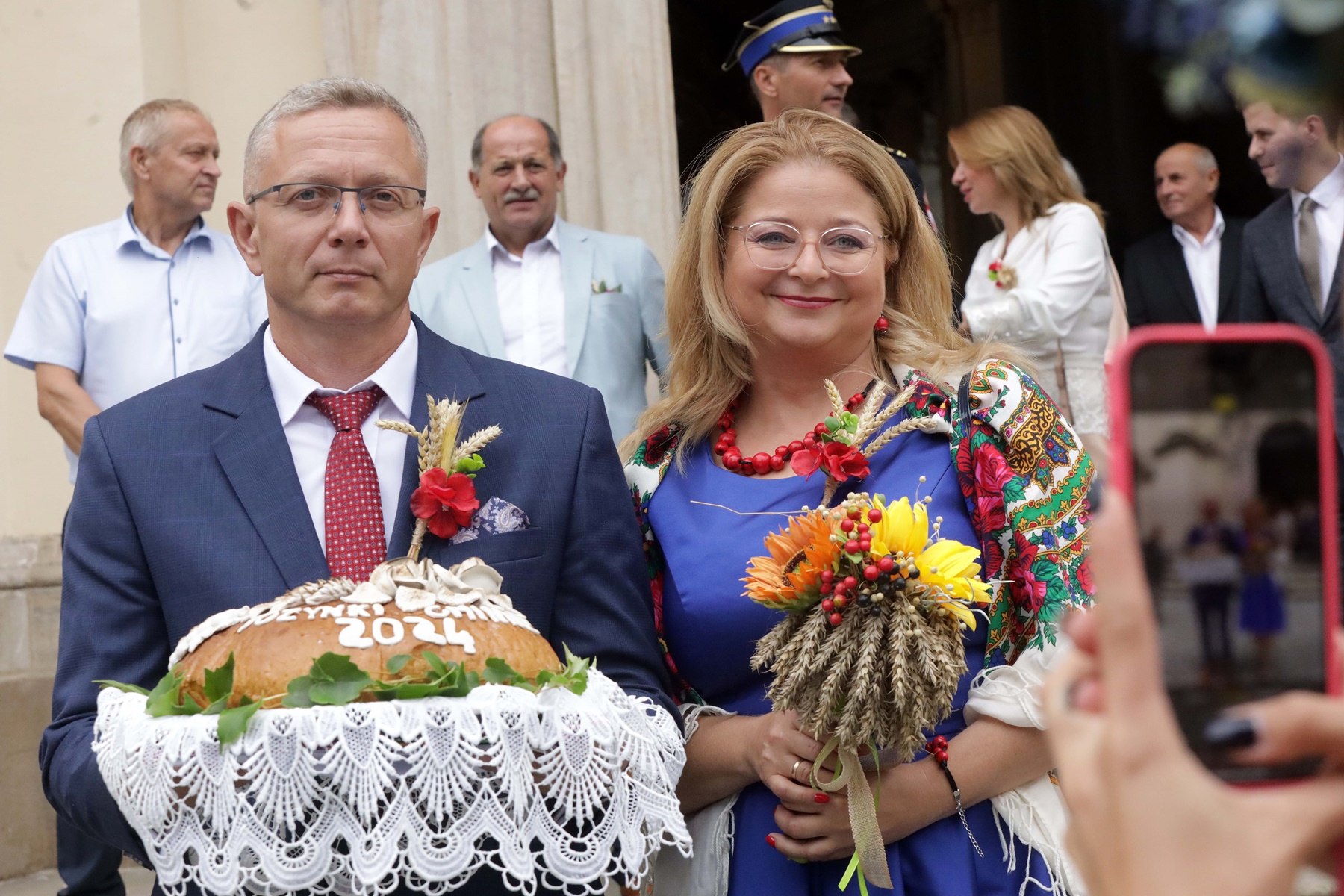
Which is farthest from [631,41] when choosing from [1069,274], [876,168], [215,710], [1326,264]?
[215,710]

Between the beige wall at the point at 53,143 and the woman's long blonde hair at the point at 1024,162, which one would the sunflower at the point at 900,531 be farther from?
the beige wall at the point at 53,143

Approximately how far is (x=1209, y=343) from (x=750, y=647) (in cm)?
183

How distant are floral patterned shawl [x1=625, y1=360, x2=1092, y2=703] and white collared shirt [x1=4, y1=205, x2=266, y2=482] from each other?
3234 millimetres

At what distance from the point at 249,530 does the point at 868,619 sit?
991 mm

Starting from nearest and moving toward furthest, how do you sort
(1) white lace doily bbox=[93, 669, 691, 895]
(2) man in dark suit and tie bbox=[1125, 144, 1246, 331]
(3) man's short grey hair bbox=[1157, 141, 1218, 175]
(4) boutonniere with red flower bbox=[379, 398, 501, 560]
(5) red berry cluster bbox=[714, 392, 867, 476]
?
(1) white lace doily bbox=[93, 669, 691, 895]
(4) boutonniere with red flower bbox=[379, 398, 501, 560]
(5) red berry cluster bbox=[714, 392, 867, 476]
(2) man in dark suit and tie bbox=[1125, 144, 1246, 331]
(3) man's short grey hair bbox=[1157, 141, 1218, 175]

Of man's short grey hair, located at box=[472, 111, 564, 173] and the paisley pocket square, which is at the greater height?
man's short grey hair, located at box=[472, 111, 564, 173]

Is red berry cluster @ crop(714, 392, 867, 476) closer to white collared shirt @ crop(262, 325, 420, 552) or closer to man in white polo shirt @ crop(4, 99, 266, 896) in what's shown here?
white collared shirt @ crop(262, 325, 420, 552)

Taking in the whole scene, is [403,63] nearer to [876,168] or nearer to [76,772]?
[876,168]

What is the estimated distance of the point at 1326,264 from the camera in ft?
16.5

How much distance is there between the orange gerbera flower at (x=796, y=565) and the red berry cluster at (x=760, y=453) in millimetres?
423

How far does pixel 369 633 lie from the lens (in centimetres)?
191

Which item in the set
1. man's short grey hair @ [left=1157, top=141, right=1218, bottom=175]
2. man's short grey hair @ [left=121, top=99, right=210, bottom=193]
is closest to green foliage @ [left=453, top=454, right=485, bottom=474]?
man's short grey hair @ [left=121, top=99, right=210, bottom=193]

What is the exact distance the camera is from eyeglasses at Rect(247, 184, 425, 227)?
2.48 metres

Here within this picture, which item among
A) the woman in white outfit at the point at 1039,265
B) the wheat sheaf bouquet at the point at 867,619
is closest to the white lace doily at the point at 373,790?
the wheat sheaf bouquet at the point at 867,619
